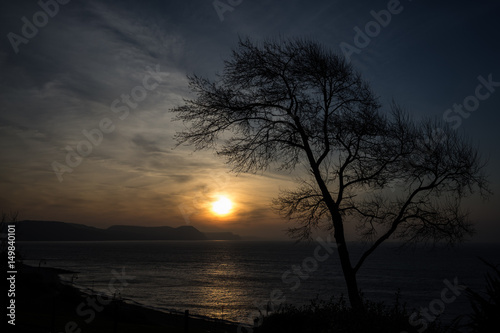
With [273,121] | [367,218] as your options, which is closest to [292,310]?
[367,218]

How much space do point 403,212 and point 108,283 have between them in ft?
267

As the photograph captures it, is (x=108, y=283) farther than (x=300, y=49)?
Yes

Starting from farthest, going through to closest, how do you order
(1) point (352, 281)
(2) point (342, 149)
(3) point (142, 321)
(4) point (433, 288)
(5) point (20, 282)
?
(4) point (433, 288) < (5) point (20, 282) < (3) point (142, 321) < (2) point (342, 149) < (1) point (352, 281)

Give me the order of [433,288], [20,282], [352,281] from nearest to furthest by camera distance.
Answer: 1. [352,281]
2. [20,282]
3. [433,288]

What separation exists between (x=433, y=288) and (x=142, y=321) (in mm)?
68713

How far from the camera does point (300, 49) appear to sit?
10.6 metres

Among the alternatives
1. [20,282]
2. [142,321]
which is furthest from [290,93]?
[20,282]

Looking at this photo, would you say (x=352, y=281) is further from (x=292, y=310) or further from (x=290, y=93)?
(x=290, y=93)

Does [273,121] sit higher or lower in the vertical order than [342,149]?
higher

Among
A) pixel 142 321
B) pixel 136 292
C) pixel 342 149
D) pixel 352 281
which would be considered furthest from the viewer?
pixel 136 292

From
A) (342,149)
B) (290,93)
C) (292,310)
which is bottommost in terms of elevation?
(292,310)

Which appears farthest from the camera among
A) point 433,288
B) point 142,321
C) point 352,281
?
point 433,288

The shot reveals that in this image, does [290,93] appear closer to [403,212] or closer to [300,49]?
[300,49]

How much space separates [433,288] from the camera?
78562 millimetres
